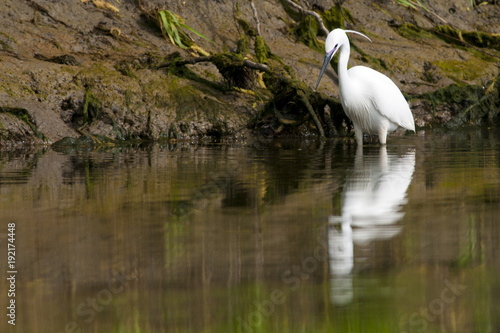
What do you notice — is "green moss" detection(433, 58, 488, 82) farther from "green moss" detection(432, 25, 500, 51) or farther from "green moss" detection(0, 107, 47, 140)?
"green moss" detection(0, 107, 47, 140)

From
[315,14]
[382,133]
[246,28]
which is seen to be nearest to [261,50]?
[246,28]

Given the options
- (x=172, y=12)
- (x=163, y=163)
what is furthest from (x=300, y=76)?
(x=163, y=163)

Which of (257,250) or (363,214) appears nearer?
(257,250)

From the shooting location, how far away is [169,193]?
5.01m

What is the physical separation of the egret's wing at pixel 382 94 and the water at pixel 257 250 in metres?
2.79

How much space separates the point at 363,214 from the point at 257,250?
0.97 meters

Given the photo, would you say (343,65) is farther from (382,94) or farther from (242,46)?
A: (242,46)

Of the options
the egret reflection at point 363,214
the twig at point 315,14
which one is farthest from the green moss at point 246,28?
the egret reflection at point 363,214

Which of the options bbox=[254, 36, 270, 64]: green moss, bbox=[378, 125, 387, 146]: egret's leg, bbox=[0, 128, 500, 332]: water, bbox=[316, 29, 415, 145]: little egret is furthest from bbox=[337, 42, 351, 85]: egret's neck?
bbox=[254, 36, 270, 64]: green moss

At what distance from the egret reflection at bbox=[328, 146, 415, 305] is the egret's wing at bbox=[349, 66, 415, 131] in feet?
8.21

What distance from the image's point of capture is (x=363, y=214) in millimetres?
3979

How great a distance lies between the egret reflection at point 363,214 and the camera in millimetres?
2909

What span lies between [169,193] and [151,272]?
6.86ft

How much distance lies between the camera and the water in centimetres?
243
